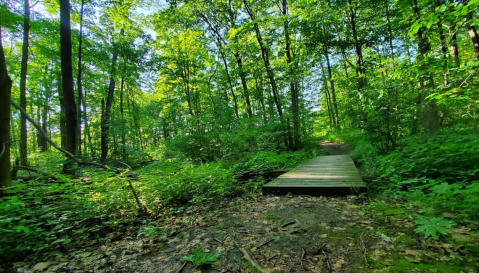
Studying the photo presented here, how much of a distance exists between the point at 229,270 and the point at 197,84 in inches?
593

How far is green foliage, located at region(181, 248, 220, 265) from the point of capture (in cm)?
155

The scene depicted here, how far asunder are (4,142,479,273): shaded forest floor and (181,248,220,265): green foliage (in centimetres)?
4

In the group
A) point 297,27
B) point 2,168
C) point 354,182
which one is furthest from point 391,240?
point 297,27

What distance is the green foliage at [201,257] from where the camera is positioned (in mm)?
1555

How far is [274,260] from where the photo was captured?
149 cm

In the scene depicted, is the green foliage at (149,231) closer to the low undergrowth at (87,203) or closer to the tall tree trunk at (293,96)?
the low undergrowth at (87,203)

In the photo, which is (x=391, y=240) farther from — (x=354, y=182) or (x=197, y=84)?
(x=197, y=84)

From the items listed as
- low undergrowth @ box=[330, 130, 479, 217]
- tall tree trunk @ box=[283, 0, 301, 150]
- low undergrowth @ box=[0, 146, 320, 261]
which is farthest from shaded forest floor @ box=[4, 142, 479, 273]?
tall tree trunk @ box=[283, 0, 301, 150]

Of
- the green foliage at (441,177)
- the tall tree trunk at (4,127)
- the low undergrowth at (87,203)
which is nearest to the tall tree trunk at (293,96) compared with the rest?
the green foliage at (441,177)

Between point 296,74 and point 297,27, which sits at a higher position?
point 297,27

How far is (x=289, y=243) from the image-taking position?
1719 mm

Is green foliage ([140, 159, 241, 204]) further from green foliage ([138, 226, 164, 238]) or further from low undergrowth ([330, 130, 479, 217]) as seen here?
low undergrowth ([330, 130, 479, 217])

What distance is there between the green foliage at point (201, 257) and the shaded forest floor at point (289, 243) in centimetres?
4

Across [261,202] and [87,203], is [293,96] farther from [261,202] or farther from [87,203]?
[87,203]
